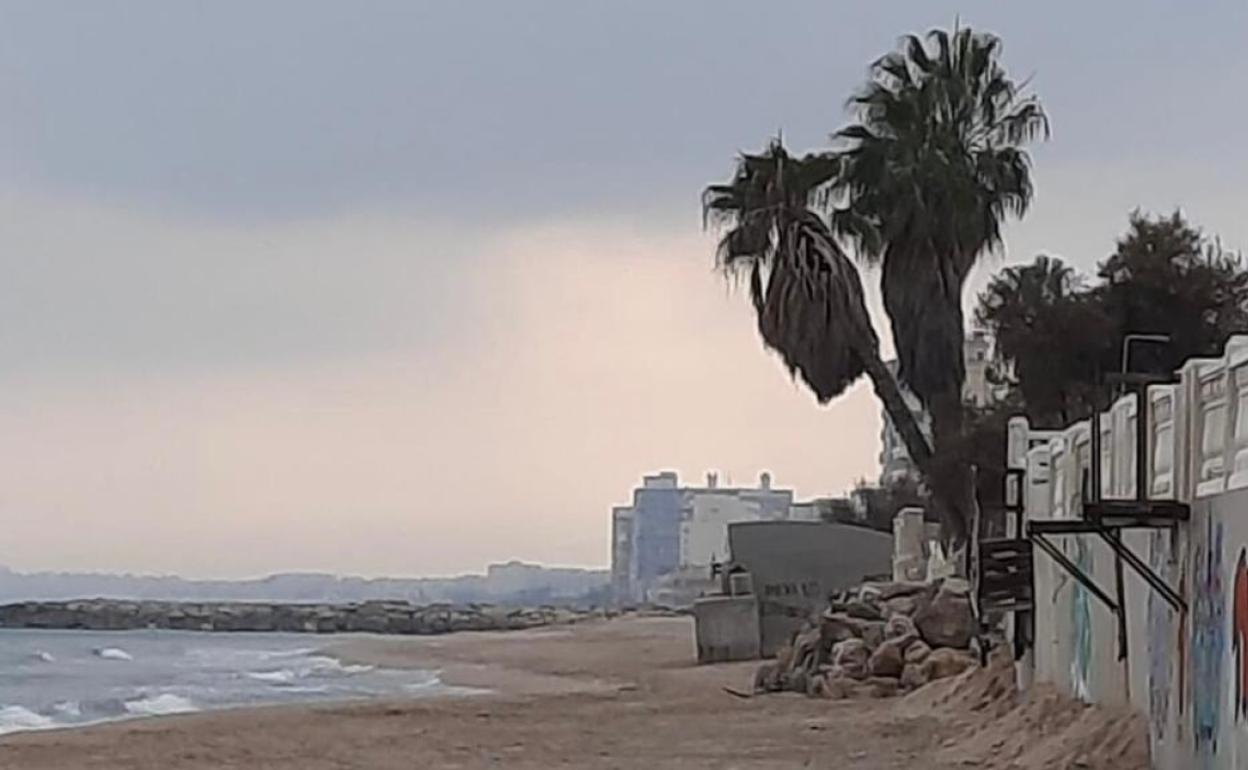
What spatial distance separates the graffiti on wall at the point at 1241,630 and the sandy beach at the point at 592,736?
3729 mm

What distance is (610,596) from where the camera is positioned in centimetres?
16588

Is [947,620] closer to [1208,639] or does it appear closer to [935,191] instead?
[935,191]

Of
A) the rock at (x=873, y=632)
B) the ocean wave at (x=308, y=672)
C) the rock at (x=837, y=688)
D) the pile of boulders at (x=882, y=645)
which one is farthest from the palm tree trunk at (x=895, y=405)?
the ocean wave at (x=308, y=672)

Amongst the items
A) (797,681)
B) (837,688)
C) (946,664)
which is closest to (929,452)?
(797,681)

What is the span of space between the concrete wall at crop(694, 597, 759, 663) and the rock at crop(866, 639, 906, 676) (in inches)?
388

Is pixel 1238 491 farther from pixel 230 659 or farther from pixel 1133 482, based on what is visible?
pixel 230 659

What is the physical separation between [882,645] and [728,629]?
34.2ft

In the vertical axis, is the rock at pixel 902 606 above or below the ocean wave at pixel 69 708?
above

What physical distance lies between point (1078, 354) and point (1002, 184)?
300 centimetres

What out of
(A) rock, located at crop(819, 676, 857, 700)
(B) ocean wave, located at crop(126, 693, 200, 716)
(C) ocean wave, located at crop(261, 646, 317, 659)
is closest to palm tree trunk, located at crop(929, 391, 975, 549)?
(A) rock, located at crop(819, 676, 857, 700)

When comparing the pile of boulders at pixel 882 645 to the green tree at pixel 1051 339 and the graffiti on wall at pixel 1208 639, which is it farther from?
the graffiti on wall at pixel 1208 639

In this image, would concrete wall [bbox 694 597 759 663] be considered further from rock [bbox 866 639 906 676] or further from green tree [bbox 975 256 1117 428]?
rock [bbox 866 639 906 676]

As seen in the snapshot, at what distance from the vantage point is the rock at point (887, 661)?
1031 inches

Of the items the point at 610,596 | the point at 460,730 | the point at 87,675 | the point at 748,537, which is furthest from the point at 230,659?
the point at 610,596
